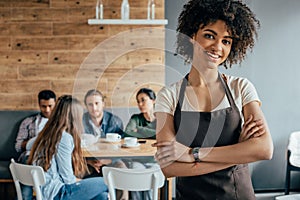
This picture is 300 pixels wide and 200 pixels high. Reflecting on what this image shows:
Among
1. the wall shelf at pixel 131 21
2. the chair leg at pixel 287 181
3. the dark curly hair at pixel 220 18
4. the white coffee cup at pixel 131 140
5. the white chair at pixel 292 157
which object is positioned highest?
the wall shelf at pixel 131 21

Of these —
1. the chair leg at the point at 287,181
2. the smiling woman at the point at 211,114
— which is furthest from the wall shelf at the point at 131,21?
the smiling woman at the point at 211,114

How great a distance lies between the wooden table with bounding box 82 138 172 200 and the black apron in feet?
1.07

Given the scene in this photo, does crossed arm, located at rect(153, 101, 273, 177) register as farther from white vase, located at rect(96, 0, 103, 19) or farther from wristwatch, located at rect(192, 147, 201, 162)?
white vase, located at rect(96, 0, 103, 19)

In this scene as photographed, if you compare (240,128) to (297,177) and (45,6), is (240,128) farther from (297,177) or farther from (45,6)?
(297,177)

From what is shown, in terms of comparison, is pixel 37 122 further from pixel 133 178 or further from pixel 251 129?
pixel 251 129

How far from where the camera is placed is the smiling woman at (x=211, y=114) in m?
1.42

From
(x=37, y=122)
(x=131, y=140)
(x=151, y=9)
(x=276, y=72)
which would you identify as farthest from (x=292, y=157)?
(x=131, y=140)

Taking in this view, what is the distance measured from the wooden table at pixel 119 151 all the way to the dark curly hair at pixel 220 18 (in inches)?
19.7

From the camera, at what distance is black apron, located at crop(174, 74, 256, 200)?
147 cm

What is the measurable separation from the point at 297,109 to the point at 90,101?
121 inches

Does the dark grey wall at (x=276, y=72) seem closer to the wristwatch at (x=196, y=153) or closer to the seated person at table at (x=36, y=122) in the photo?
the seated person at table at (x=36, y=122)

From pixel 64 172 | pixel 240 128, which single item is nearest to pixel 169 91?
pixel 240 128

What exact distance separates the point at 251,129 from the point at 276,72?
332cm

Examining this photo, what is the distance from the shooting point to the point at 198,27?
1438mm
